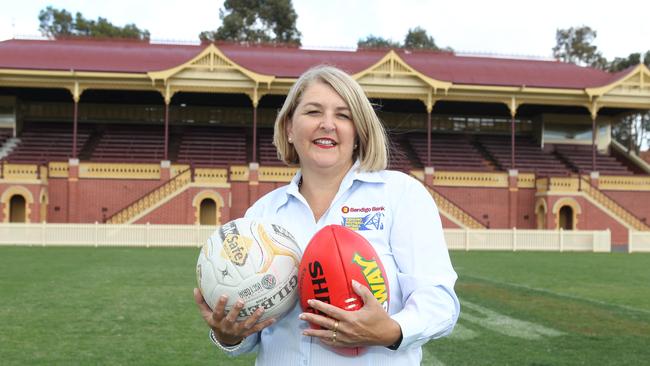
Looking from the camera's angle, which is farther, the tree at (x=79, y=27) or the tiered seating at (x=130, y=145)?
the tree at (x=79, y=27)

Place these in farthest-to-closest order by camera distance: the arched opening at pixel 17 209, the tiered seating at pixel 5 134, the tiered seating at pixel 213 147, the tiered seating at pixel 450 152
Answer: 1. the tiered seating at pixel 450 152
2. the tiered seating at pixel 5 134
3. the tiered seating at pixel 213 147
4. the arched opening at pixel 17 209

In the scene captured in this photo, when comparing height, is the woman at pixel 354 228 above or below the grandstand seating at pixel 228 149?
below

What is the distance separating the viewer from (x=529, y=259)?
75.2 ft

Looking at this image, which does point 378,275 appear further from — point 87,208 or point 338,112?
point 87,208

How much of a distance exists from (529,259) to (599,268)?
3.31 m

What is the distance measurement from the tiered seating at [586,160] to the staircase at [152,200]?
21010 millimetres

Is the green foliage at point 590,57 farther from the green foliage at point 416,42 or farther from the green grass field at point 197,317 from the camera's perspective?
the green grass field at point 197,317

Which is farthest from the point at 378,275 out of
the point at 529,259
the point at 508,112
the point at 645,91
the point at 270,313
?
the point at 508,112

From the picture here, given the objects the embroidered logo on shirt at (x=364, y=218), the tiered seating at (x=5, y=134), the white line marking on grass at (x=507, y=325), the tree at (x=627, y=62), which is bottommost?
the white line marking on grass at (x=507, y=325)

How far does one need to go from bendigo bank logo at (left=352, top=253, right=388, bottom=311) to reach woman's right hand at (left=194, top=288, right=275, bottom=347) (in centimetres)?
43

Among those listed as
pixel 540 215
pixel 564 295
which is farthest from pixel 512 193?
pixel 564 295

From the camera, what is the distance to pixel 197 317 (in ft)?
33.2

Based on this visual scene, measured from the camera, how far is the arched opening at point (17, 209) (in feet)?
107

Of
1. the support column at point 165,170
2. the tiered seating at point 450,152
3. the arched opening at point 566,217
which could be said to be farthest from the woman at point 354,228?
the arched opening at point 566,217
